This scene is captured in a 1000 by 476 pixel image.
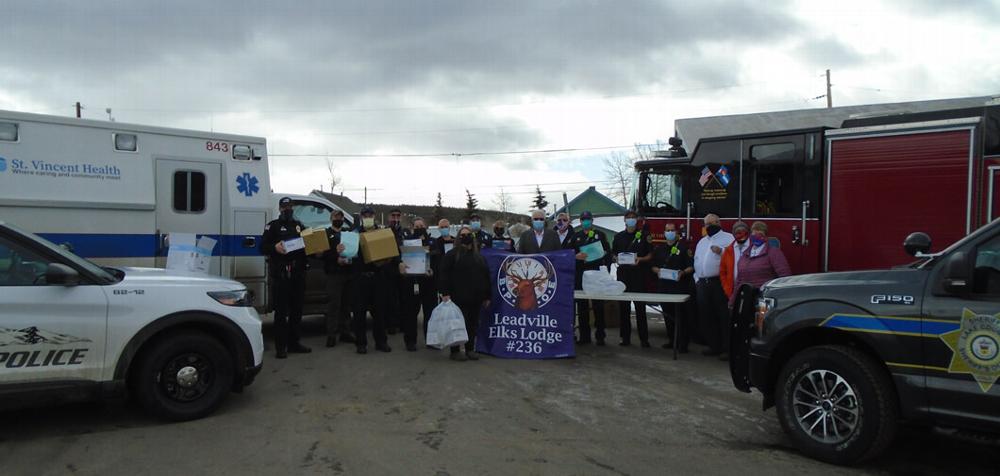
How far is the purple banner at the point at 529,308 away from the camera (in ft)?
27.5

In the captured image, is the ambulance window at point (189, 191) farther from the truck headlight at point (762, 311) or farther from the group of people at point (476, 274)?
the truck headlight at point (762, 311)

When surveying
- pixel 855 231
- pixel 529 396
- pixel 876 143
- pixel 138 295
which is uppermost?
pixel 876 143

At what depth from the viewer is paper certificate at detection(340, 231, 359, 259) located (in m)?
8.55

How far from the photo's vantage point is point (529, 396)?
6461 millimetres

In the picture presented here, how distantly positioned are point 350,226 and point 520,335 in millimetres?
3276

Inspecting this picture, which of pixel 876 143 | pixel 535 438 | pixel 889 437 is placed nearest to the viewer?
pixel 889 437

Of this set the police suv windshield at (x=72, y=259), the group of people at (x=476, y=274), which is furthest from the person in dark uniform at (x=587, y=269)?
the police suv windshield at (x=72, y=259)

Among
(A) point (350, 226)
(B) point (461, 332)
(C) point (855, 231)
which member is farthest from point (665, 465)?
(A) point (350, 226)

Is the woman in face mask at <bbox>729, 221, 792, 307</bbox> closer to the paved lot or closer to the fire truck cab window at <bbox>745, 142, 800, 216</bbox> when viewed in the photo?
the fire truck cab window at <bbox>745, 142, 800, 216</bbox>

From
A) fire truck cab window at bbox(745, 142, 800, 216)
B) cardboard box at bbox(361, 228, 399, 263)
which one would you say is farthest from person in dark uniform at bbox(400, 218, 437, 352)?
fire truck cab window at bbox(745, 142, 800, 216)

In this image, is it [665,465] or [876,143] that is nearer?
[665,465]

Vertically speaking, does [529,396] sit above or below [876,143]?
below

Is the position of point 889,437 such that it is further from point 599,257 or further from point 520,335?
point 599,257

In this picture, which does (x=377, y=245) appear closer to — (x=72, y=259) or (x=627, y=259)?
(x=627, y=259)
